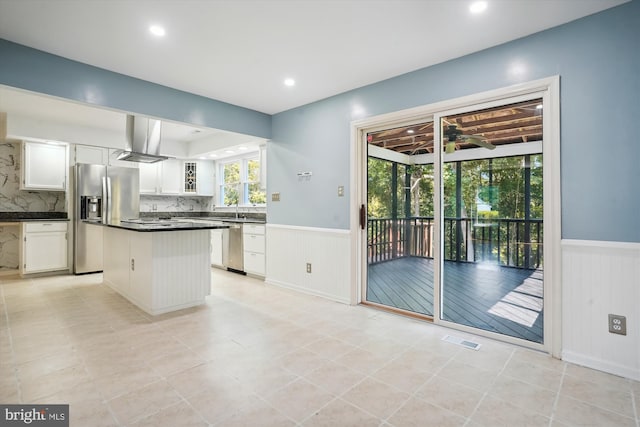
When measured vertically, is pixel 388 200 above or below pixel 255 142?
below

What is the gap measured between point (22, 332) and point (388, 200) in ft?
14.0

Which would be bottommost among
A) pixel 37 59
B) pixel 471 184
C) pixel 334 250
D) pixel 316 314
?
pixel 316 314

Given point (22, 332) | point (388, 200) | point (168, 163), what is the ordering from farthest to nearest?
point (168, 163) → point (388, 200) → point (22, 332)

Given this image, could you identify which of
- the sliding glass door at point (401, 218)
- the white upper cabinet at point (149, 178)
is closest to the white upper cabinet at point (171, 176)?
the white upper cabinet at point (149, 178)

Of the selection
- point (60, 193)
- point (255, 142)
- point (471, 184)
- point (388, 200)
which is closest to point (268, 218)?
point (255, 142)

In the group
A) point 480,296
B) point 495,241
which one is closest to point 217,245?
point 480,296

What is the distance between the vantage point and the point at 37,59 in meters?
2.78

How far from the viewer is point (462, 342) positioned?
263cm

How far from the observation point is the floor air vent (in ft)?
8.34

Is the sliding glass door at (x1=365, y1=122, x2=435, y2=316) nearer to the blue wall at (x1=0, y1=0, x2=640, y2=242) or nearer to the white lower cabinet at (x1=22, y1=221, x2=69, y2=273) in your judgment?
the blue wall at (x1=0, y1=0, x2=640, y2=242)

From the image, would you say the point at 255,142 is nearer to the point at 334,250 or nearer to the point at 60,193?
the point at 334,250

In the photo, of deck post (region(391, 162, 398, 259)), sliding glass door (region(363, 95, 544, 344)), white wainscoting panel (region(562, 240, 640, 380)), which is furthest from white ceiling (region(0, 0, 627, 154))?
white wainscoting panel (region(562, 240, 640, 380))

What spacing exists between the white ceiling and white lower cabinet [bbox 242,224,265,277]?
2.28 m

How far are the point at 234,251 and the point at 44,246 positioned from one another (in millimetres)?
2948
